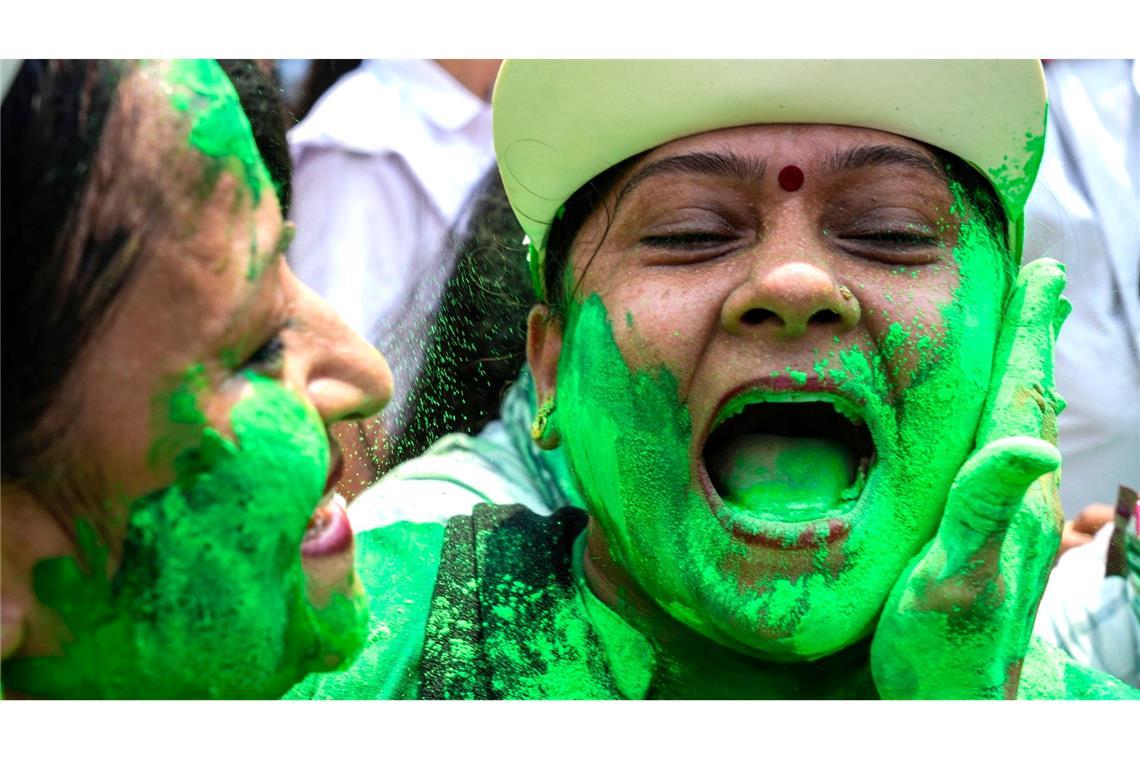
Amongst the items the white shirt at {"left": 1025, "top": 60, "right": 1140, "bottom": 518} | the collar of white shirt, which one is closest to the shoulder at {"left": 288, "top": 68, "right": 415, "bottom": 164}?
the collar of white shirt

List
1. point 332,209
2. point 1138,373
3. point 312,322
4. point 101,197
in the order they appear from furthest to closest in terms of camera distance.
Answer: point 332,209
point 1138,373
point 312,322
point 101,197

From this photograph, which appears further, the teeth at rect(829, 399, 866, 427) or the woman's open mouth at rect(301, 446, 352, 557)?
the teeth at rect(829, 399, 866, 427)

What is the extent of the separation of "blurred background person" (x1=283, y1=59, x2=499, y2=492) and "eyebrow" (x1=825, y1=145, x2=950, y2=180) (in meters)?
0.73

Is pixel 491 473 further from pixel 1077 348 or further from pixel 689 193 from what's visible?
pixel 1077 348

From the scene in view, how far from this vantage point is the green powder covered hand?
160 cm

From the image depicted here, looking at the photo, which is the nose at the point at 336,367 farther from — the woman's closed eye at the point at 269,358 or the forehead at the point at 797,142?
the forehead at the point at 797,142

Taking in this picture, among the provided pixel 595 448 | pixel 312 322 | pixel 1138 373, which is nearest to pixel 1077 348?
pixel 1138 373

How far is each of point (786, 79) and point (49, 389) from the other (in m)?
0.90

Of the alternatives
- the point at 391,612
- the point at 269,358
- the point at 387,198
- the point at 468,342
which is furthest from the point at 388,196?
the point at 269,358

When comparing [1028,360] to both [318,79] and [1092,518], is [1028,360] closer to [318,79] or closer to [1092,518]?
[1092,518]

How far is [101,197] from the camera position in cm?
129

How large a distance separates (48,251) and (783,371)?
2.66 ft

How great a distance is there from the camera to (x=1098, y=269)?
244 centimetres

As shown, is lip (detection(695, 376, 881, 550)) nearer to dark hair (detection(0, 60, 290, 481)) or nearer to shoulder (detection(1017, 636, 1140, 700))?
shoulder (detection(1017, 636, 1140, 700))
